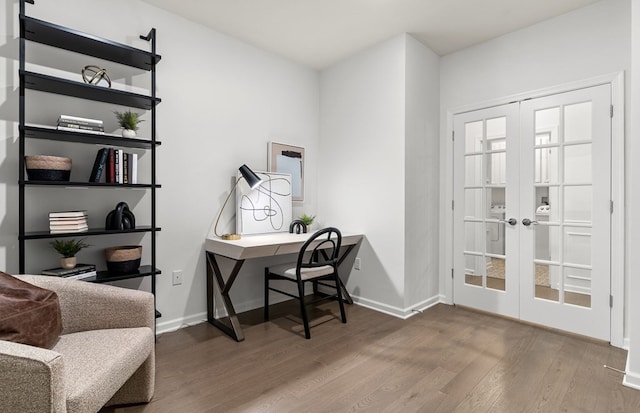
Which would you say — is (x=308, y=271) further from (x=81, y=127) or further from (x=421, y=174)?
(x=81, y=127)

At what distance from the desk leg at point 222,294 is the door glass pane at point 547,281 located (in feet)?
8.17

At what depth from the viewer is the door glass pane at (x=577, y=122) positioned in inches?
102

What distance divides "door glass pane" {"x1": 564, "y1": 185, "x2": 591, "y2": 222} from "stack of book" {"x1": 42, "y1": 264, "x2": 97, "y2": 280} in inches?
138

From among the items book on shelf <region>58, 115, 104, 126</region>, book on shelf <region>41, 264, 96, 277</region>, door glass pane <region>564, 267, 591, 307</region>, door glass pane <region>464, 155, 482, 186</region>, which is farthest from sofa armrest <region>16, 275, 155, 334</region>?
door glass pane <region>564, 267, 591, 307</region>

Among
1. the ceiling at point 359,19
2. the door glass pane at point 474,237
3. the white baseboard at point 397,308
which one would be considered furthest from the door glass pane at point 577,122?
the white baseboard at point 397,308

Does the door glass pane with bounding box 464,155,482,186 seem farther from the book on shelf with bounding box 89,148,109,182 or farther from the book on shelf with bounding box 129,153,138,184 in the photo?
the book on shelf with bounding box 89,148,109,182

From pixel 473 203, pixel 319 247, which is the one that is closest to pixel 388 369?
pixel 319 247

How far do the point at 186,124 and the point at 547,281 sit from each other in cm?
330

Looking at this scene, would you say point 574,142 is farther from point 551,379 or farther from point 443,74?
point 551,379

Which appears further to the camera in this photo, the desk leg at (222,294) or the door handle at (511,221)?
the door handle at (511,221)

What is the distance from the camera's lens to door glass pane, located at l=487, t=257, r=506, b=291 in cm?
307

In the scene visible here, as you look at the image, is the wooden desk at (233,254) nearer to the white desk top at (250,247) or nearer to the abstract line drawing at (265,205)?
the white desk top at (250,247)

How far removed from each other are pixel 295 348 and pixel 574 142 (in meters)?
2.67

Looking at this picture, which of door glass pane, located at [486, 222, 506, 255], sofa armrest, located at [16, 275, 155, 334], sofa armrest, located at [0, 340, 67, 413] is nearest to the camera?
sofa armrest, located at [0, 340, 67, 413]
